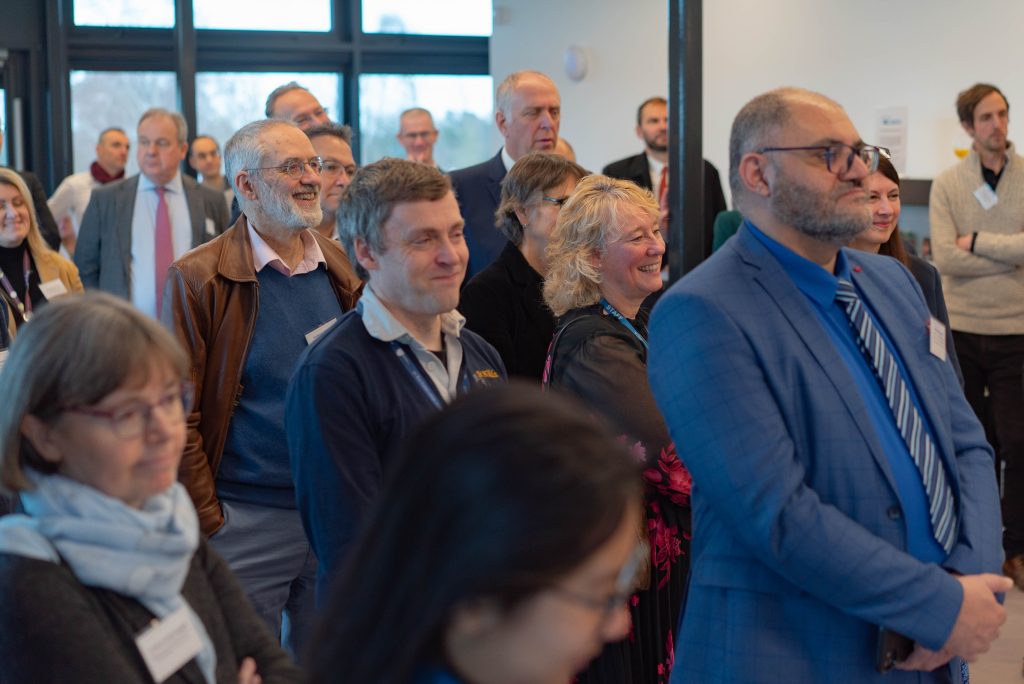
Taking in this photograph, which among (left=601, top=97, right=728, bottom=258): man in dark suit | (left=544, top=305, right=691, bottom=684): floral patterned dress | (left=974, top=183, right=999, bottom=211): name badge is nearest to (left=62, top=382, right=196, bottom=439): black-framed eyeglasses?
(left=544, top=305, right=691, bottom=684): floral patterned dress

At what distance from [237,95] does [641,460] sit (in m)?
9.69

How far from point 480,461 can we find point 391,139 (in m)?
11.3

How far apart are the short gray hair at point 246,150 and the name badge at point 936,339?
1.83 m

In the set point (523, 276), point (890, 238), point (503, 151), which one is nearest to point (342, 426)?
point (523, 276)

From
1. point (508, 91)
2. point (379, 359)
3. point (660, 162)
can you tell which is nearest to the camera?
point (379, 359)

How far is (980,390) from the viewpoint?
539 cm

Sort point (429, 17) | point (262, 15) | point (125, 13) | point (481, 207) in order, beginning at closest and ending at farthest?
point (481, 207)
point (125, 13)
point (262, 15)
point (429, 17)

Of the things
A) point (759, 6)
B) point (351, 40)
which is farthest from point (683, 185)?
point (351, 40)

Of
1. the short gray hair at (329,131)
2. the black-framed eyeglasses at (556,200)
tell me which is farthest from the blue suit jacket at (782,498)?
the short gray hair at (329,131)

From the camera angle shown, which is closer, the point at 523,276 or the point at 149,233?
the point at 523,276

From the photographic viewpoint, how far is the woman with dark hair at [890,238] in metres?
3.33

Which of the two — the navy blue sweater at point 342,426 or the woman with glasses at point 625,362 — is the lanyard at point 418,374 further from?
the woman with glasses at point 625,362

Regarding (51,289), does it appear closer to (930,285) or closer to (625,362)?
(625,362)

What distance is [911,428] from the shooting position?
2.10 metres
